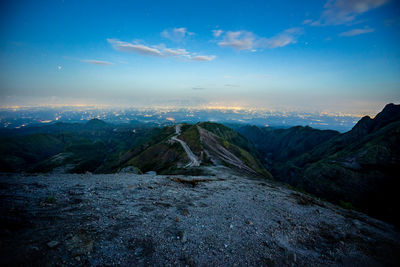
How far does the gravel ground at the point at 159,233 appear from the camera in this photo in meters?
8.09

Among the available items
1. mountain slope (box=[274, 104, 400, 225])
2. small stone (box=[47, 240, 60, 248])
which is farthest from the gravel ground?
mountain slope (box=[274, 104, 400, 225])

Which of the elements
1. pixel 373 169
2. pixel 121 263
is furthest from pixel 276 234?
pixel 373 169

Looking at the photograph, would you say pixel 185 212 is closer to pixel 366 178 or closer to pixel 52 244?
pixel 52 244

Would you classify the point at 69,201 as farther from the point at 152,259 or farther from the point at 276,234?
the point at 276,234

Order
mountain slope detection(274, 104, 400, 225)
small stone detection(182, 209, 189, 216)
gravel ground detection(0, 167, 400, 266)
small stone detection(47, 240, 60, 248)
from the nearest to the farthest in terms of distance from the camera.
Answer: small stone detection(47, 240, 60, 248) → gravel ground detection(0, 167, 400, 266) → small stone detection(182, 209, 189, 216) → mountain slope detection(274, 104, 400, 225)

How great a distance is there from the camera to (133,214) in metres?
13.5

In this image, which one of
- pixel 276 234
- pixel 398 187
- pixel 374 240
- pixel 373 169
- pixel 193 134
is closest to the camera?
pixel 276 234

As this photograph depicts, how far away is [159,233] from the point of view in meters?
11.5

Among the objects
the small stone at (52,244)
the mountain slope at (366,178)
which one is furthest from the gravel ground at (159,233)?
the mountain slope at (366,178)

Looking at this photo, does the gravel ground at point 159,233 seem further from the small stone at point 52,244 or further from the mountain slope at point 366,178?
the mountain slope at point 366,178

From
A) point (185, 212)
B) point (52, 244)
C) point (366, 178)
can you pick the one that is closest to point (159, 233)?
point (185, 212)

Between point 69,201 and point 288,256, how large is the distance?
62.8 feet

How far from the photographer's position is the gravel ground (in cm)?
809

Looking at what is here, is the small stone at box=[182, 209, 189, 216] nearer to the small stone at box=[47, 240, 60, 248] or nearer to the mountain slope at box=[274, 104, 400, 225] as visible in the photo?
the small stone at box=[47, 240, 60, 248]
